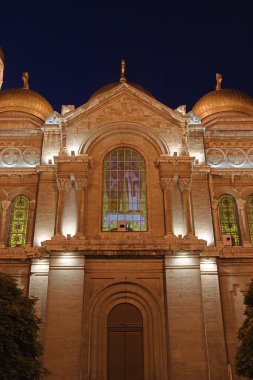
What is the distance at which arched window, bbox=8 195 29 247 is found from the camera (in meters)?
27.6

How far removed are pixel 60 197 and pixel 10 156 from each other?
521 centimetres

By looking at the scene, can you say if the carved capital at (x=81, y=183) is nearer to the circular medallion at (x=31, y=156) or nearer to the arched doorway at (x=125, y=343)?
the circular medallion at (x=31, y=156)

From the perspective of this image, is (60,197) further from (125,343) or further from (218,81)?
(218,81)

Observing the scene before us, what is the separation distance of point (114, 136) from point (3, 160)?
726cm

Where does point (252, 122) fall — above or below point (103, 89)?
below

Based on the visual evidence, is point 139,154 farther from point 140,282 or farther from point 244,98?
point 244,98

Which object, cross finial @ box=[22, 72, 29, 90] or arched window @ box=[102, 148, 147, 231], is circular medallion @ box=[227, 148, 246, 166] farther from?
cross finial @ box=[22, 72, 29, 90]

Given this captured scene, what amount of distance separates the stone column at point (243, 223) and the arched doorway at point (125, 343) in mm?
7683

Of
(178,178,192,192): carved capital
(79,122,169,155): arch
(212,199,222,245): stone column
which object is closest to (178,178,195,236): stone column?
(178,178,192,192): carved capital

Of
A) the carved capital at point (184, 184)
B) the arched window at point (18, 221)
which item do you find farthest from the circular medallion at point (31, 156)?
the carved capital at point (184, 184)

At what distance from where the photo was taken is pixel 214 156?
1189 inches

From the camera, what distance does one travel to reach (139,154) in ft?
96.0

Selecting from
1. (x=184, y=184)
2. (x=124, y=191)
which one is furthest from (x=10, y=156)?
(x=184, y=184)

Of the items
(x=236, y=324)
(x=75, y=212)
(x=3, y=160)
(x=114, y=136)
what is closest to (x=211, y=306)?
(x=236, y=324)
